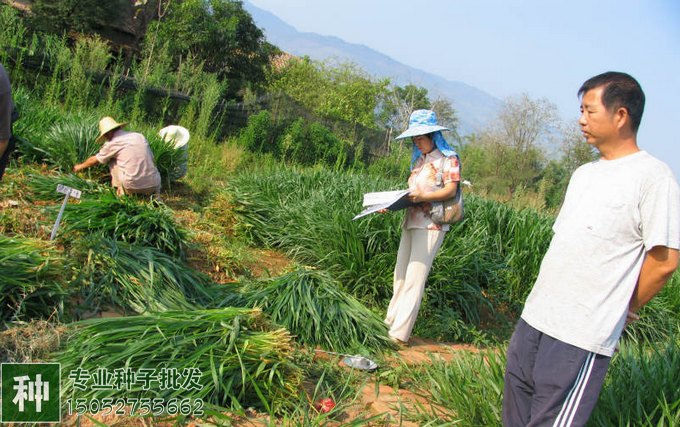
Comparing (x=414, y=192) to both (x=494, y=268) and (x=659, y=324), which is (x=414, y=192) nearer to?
(x=494, y=268)

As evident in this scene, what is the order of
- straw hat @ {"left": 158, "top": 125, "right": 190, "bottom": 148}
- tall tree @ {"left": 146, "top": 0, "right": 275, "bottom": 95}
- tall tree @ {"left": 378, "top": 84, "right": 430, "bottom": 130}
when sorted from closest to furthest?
1. straw hat @ {"left": 158, "top": 125, "right": 190, "bottom": 148}
2. tall tree @ {"left": 146, "top": 0, "right": 275, "bottom": 95}
3. tall tree @ {"left": 378, "top": 84, "right": 430, "bottom": 130}

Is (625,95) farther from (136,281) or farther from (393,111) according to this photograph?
(393,111)

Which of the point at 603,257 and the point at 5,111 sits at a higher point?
the point at 603,257

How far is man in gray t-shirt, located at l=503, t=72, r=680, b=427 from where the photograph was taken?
7.17 feet

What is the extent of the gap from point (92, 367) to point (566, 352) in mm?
2167

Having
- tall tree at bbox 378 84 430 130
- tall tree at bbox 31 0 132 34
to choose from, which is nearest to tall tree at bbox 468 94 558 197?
tall tree at bbox 378 84 430 130

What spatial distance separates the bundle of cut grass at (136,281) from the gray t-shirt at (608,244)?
239cm

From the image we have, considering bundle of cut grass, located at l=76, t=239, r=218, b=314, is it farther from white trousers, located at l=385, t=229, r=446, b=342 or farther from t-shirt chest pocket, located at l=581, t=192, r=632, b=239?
t-shirt chest pocket, located at l=581, t=192, r=632, b=239

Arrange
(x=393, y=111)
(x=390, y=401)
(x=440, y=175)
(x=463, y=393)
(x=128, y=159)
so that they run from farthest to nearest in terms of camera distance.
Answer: (x=393, y=111) → (x=128, y=159) → (x=440, y=175) → (x=390, y=401) → (x=463, y=393)

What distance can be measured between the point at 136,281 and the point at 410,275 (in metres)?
2.00

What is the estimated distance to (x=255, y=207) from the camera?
693 centimetres

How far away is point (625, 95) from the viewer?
2.29 m

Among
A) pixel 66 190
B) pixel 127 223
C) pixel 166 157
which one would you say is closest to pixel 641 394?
pixel 66 190

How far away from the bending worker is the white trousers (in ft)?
10.2
